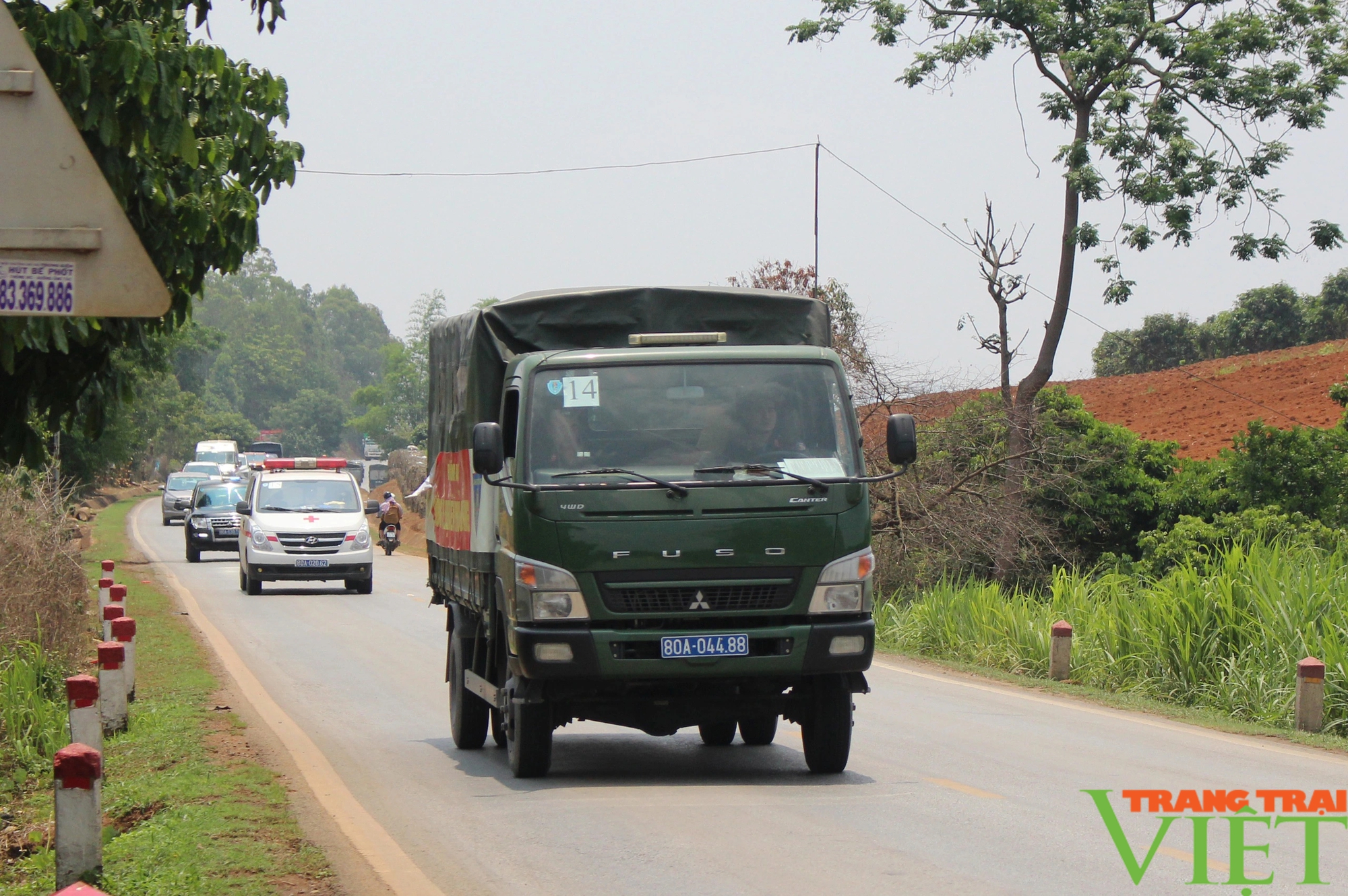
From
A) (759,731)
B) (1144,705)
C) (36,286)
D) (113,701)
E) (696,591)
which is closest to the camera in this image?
(36,286)

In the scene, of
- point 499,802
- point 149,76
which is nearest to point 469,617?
point 499,802

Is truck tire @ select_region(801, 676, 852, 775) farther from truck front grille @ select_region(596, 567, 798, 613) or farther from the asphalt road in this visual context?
truck front grille @ select_region(596, 567, 798, 613)

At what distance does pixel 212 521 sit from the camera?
37000 mm

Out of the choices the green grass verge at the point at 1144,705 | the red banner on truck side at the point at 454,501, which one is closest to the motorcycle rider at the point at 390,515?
the green grass verge at the point at 1144,705

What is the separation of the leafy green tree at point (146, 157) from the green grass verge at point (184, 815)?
1989 millimetres

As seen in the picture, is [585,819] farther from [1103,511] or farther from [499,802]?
[1103,511]

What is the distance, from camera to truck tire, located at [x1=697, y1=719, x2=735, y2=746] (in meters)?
11.3

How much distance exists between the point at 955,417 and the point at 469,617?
52.3 feet

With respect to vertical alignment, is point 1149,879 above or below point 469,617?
below

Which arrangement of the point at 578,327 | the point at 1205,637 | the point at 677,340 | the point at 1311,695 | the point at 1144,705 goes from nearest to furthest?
the point at 677,340 < the point at 578,327 < the point at 1311,695 < the point at 1144,705 < the point at 1205,637

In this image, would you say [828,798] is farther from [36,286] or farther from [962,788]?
[36,286]

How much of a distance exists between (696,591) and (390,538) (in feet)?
112

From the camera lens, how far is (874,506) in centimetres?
2455
